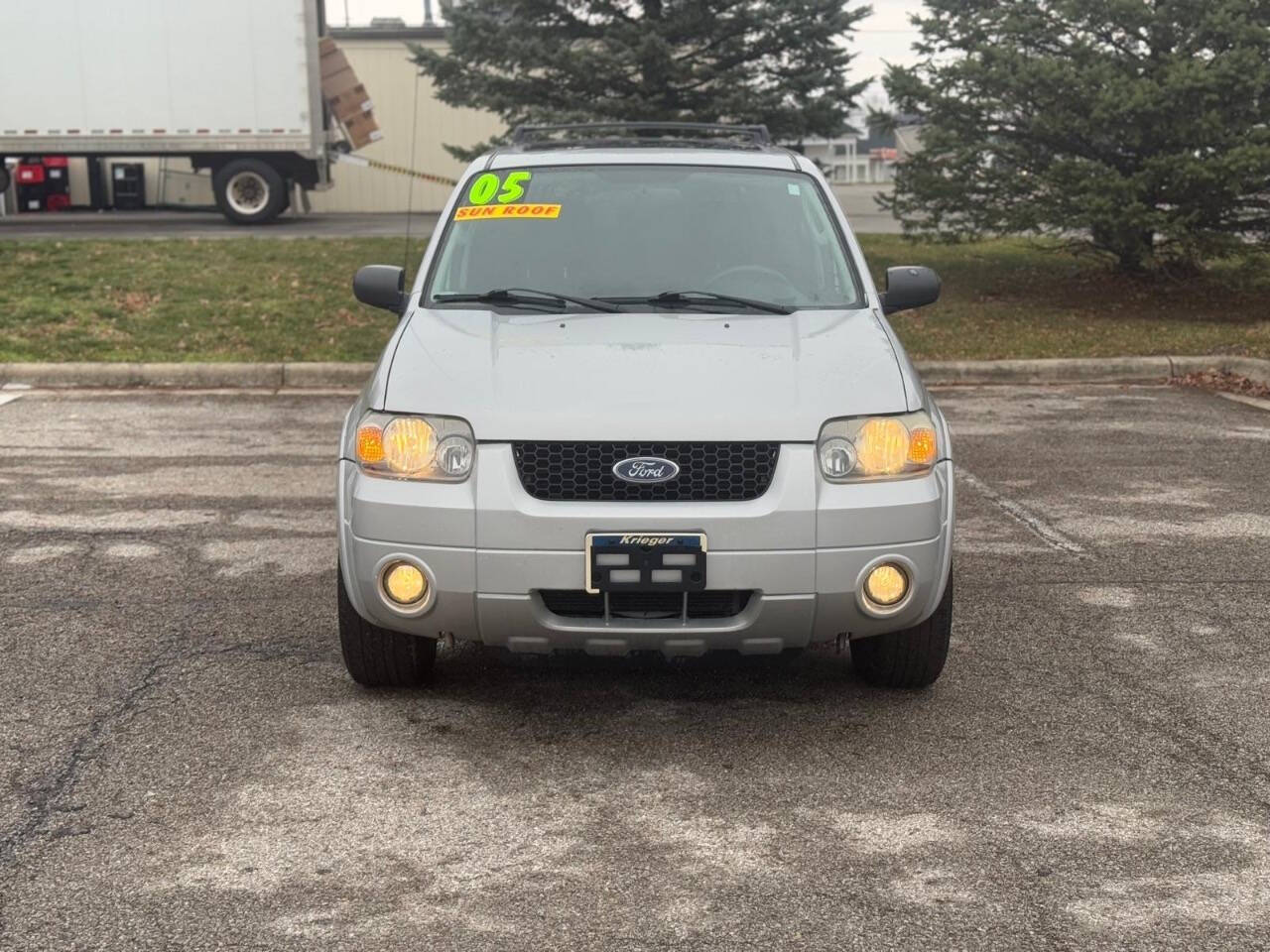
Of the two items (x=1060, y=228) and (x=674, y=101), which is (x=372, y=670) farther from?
(x=674, y=101)

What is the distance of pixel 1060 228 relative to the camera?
15508 millimetres

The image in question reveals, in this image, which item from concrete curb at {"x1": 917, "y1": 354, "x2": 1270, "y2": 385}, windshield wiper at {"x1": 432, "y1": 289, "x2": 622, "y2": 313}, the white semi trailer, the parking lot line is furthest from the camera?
the white semi trailer

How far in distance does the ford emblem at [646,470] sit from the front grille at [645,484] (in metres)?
0.01

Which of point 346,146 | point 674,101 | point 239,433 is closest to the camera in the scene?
point 239,433

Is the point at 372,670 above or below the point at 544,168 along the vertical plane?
below

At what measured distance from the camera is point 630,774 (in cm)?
454

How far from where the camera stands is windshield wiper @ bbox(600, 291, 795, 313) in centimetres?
559

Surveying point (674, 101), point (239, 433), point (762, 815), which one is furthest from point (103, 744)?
point (674, 101)

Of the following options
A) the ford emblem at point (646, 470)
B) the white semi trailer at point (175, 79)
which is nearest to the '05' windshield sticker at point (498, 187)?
the ford emblem at point (646, 470)

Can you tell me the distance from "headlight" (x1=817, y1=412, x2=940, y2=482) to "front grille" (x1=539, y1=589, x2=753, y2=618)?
456mm

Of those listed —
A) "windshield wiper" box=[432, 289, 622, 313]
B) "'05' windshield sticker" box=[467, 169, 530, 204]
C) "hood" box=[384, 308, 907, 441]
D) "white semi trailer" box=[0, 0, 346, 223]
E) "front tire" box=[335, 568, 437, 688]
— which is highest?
"white semi trailer" box=[0, 0, 346, 223]

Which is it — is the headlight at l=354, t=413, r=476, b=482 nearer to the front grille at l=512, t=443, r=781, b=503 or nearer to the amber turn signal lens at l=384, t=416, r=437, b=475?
the amber turn signal lens at l=384, t=416, r=437, b=475

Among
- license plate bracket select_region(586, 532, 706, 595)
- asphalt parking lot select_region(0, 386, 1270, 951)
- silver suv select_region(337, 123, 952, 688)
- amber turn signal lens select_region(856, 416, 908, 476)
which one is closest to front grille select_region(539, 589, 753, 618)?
silver suv select_region(337, 123, 952, 688)

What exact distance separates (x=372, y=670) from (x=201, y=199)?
88.0 ft
